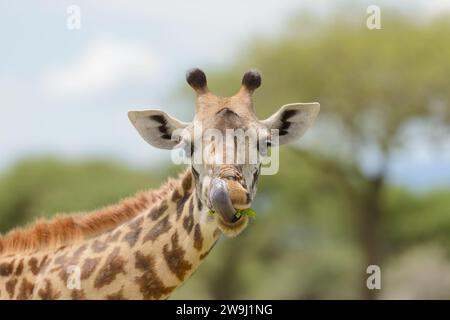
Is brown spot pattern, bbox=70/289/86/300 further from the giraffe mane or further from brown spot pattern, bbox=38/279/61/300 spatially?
the giraffe mane

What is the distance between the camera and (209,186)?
22.6 ft

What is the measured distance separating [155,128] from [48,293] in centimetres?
130

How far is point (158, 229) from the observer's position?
7.38 meters

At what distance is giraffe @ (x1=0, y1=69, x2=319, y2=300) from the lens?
715 centimetres

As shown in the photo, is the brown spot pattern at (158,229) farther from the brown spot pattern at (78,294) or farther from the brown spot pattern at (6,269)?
the brown spot pattern at (6,269)

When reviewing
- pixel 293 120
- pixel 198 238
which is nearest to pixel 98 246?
pixel 198 238

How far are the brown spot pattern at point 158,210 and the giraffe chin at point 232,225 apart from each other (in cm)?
74

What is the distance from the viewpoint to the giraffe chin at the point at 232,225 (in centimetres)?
676

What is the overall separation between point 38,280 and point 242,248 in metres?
25.5

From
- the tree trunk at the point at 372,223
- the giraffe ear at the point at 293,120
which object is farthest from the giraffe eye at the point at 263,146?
the tree trunk at the point at 372,223

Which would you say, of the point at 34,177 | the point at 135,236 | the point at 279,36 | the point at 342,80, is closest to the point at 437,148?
the point at 342,80

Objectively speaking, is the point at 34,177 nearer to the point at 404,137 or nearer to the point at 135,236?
the point at 404,137

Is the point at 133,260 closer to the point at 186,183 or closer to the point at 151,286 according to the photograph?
the point at 151,286

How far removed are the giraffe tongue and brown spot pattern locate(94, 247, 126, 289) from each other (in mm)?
960
